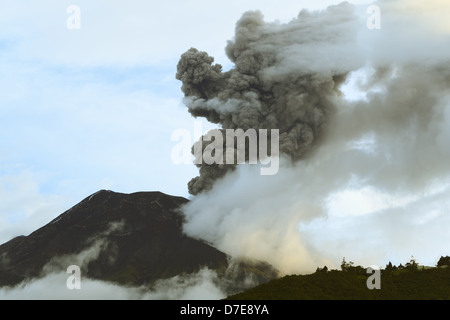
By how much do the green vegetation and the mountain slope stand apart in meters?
78.2

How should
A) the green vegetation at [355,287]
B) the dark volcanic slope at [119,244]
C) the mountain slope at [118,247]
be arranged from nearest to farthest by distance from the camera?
the green vegetation at [355,287] → the mountain slope at [118,247] → the dark volcanic slope at [119,244]

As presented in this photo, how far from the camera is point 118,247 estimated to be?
150m

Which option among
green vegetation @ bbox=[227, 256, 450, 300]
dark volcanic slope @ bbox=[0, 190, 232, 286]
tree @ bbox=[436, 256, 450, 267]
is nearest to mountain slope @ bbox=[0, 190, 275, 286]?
dark volcanic slope @ bbox=[0, 190, 232, 286]

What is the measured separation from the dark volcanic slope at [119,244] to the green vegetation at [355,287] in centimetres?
8020

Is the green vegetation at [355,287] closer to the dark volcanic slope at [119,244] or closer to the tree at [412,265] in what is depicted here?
the tree at [412,265]

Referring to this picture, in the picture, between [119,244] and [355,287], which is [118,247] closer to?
[119,244]

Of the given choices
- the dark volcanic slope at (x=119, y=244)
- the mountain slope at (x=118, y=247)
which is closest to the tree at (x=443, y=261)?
the mountain slope at (x=118, y=247)

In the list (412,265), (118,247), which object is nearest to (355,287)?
(412,265)

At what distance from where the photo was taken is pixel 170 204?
161 meters

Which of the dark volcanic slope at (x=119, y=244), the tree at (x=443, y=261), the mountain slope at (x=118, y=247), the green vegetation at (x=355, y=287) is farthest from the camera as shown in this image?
the dark volcanic slope at (x=119, y=244)

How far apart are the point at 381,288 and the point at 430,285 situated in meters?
5.19

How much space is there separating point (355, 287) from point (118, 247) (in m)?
98.3

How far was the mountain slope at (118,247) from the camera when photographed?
14312 centimetres
